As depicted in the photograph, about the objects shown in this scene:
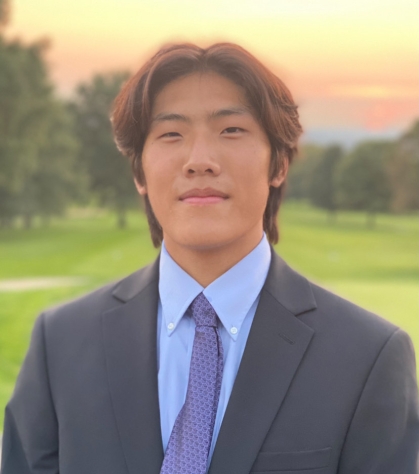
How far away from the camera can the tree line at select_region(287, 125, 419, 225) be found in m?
12.2

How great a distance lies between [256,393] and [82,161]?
1748cm

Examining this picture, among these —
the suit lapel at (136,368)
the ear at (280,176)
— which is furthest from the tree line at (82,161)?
the suit lapel at (136,368)

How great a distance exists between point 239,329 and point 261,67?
2.19 feet

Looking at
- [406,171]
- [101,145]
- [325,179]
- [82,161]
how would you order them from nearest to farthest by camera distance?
[325,179]
[406,171]
[101,145]
[82,161]

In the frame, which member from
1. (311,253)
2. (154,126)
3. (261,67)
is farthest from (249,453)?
(311,253)

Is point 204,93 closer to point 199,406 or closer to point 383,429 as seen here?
point 199,406

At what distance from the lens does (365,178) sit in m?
12.8

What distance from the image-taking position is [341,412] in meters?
1.44

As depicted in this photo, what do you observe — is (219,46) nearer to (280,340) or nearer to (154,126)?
(154,126)

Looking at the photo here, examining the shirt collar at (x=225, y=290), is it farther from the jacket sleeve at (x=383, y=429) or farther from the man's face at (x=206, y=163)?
the jacket sleeve at (x=383, y=429)

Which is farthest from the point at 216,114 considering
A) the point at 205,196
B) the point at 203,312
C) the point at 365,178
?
the point at 365,178

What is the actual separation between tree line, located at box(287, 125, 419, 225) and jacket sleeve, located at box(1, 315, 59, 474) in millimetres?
10160

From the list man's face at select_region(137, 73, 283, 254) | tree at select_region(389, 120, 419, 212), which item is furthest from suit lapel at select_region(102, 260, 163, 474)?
tree at select_region(389, 120, 419, 212)

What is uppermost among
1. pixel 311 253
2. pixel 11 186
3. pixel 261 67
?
pixel 261 67
